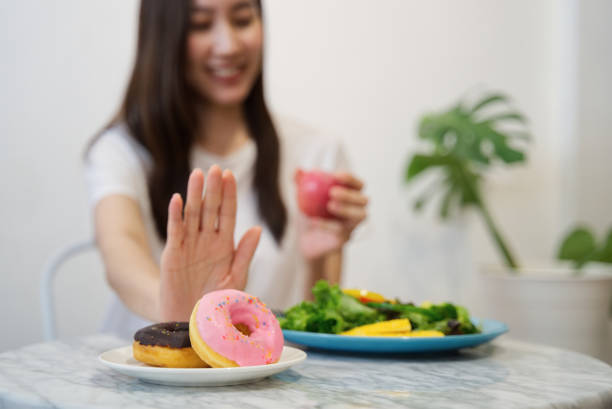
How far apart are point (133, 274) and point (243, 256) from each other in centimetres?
38

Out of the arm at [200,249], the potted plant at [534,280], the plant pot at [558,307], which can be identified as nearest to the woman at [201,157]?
the arm at [200,249]

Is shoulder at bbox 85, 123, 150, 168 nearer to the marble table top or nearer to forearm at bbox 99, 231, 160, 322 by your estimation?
forearm at bbox 99, 231, 160, 322

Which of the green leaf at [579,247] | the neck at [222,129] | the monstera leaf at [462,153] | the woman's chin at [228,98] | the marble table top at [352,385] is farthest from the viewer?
the green leaf at [579,247]

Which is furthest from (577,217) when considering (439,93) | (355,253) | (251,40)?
(251,40)

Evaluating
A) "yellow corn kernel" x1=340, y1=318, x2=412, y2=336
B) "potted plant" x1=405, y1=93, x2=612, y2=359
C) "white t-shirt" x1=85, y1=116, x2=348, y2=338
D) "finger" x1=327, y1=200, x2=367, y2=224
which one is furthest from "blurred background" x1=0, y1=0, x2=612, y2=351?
"yellow corn kernel" x1=340, y1=318, x2=412, y2=336

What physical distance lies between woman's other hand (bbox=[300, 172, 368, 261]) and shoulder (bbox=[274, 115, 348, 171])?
0.40 m

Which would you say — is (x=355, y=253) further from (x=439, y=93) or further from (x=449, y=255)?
(x=439, y=93)

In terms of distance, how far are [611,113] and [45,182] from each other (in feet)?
8.63

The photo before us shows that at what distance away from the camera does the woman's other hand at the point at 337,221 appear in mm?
1335

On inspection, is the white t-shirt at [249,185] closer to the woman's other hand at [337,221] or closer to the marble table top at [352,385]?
the woman's other hand at [337,221]

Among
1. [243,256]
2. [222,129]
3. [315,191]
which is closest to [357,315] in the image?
[243,256]

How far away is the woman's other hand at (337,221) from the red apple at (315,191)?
11mm

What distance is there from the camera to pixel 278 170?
194 centimetres

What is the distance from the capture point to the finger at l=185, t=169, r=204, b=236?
0.88m
